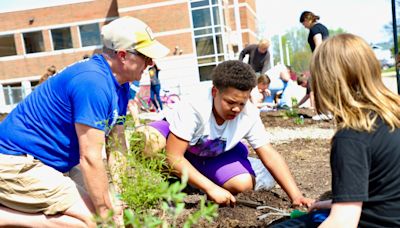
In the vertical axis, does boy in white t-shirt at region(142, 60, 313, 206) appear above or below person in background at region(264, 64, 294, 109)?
above

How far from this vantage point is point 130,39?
2652 mm

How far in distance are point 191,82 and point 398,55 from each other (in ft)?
77.7

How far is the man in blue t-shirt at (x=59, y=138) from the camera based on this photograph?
8.63 feet

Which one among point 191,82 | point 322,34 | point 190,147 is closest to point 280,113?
point 322,34

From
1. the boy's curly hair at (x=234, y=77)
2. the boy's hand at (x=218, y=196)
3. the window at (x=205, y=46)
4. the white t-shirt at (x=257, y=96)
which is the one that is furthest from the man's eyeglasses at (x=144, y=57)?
the window at (x=205, y=46)

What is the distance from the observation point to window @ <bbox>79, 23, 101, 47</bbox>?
35906mm

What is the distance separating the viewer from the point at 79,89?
2.53m

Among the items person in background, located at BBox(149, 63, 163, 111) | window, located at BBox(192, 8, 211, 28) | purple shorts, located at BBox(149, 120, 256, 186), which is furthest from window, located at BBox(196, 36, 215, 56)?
purple shorts, located at BBox(149, 120, 256, 186)

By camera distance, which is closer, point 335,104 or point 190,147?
point 335,104

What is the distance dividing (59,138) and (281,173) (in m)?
1.54

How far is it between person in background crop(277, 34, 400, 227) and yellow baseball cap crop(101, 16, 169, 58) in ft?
3.32

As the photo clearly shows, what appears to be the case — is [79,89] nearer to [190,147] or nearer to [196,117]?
[196,117]

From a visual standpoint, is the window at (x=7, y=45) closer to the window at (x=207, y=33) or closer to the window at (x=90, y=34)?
the window at (x=90, y=34)

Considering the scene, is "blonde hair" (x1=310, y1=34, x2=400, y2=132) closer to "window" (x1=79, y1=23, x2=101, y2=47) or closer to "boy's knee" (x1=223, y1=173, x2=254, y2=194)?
"boy's knee" (x1=223, y1=173, x2=254, y2=194)
